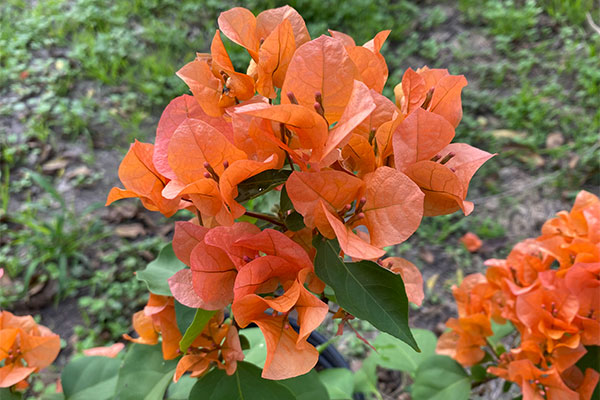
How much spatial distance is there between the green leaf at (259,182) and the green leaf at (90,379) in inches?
21.2

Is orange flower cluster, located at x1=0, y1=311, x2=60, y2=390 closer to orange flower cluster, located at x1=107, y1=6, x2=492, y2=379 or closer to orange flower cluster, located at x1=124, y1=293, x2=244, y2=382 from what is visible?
orange flower cluster, located at x1=124, y1=293, x2=244, y2=382

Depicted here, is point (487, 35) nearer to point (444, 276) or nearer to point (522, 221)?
point (522, 221)

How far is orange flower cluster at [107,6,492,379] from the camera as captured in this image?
0.39 m

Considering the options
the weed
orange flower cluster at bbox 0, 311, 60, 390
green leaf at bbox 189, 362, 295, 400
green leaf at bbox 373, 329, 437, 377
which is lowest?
the weed

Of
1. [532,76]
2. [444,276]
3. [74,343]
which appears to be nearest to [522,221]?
[444,276]

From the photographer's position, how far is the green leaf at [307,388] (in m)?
0.68

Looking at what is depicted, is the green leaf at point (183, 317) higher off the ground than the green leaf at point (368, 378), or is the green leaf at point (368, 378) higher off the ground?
the green leaf at point (183, 317)

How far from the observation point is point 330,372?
898mm

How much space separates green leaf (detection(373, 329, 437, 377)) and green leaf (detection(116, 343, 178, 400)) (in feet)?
1.62

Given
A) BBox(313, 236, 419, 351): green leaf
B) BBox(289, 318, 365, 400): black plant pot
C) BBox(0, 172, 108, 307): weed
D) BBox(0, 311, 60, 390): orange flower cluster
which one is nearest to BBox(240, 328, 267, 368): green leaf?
BBox(289, 318, 365, 400): black plant pot

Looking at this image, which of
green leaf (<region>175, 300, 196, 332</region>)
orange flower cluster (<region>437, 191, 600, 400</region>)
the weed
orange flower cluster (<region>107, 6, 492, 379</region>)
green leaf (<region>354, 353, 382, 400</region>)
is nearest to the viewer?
orange flower cluster (<region>107, 6, 492, 379</region>)

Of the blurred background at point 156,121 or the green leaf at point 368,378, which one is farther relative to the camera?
the blurred background at point 156,121

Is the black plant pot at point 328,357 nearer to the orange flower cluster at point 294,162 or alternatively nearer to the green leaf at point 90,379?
the green leaf at point 90,379

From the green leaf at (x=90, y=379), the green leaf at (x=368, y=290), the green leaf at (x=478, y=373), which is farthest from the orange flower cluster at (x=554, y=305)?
the green leaf at (x=90, y=379)
